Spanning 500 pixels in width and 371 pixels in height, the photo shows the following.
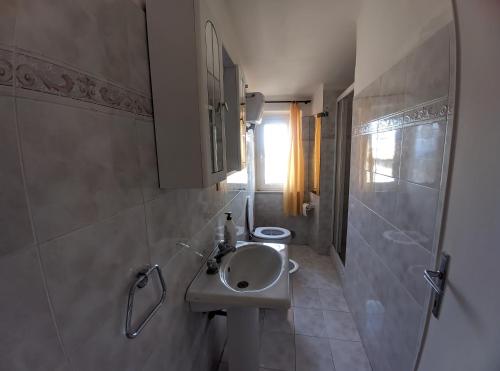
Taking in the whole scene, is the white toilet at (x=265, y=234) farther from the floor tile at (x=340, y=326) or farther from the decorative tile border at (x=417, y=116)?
the decorative tile border at (x=417, y=116)

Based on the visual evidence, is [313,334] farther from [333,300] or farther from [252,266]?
[252,266]

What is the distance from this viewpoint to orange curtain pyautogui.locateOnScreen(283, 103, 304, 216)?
3.04 meters

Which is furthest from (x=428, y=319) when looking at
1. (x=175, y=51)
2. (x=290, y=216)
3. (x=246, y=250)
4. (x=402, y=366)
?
(x=290, y=216)

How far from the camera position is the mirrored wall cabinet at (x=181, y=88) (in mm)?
688

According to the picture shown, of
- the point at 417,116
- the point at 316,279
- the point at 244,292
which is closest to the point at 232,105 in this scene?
the point at 417,116

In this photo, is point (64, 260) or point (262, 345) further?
point (262, 345)

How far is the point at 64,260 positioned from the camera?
1.48ft

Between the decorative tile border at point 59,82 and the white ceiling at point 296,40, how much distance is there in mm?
1176

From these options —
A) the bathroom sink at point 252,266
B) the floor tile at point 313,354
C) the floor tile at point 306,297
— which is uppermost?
the bathroom sink at point 252,266

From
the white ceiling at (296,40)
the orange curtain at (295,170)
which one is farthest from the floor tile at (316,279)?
the white ceiling at (296,40)

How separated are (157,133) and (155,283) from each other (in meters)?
0.54

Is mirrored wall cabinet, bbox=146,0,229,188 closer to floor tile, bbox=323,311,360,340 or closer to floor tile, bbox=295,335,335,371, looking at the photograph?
floor tile, bbox=295,335,335,371

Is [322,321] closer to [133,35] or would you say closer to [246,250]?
[246,250]

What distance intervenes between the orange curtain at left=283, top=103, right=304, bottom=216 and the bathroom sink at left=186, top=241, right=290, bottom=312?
174cm
